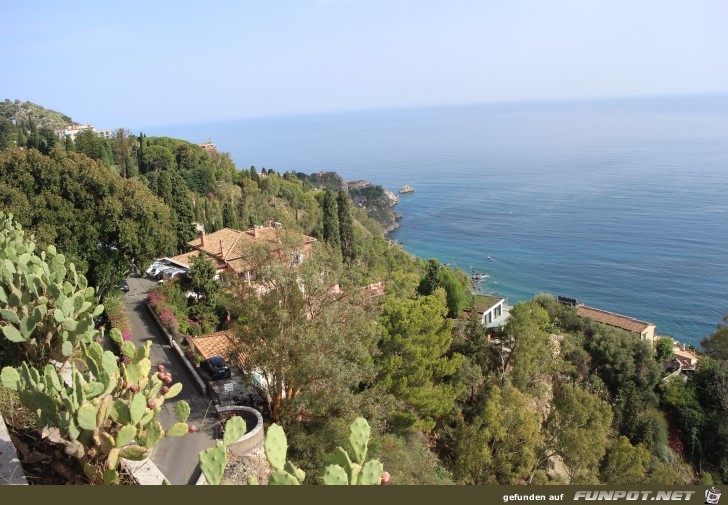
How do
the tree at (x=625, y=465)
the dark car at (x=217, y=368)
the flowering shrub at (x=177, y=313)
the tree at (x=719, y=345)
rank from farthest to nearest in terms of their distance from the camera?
the tree at (x=719, y=345) → the flowering shrub at (x=177, y=313) → the tree at (x=625, y=465) → the dark car at (x=217, y=368)

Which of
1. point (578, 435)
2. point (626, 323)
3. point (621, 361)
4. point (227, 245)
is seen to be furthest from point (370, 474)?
point (626, 323)

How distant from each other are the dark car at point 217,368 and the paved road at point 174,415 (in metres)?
0.70

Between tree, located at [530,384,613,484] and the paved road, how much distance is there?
39.0 feet

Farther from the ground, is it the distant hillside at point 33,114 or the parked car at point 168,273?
the distant hillside at point 33,114

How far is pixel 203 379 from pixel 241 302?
384 centimetres

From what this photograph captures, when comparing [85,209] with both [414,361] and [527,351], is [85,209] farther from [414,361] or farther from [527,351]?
[527,351]

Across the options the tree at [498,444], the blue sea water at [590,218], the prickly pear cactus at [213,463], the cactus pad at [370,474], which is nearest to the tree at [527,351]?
the tree at [498,444]

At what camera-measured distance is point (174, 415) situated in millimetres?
13398

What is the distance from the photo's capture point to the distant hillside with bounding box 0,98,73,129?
92631 millimetres

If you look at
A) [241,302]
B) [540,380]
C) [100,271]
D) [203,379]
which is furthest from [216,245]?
[540,380]

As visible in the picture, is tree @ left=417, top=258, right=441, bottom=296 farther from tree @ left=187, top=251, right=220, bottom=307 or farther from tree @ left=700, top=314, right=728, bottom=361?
tree @ left=700, top=314, right=728, bottom=361

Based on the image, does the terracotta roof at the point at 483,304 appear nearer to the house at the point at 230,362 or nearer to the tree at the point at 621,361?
the tree at the point at 621,361

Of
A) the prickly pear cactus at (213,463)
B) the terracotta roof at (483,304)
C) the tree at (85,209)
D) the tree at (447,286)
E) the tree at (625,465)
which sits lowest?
the tree at (625,465)

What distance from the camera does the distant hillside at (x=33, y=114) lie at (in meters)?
92.6
